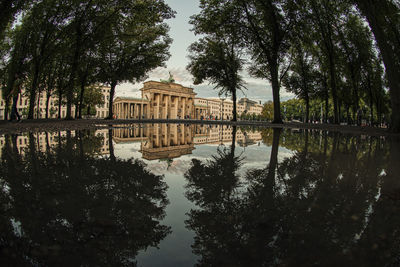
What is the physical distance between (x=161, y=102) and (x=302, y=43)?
62.3 m

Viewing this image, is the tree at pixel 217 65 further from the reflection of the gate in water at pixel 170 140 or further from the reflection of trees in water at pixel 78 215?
the reflection of trees in water at pixel 78 215

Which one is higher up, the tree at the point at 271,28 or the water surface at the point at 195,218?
the tree at the point at 271,28

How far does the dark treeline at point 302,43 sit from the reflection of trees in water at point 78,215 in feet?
47.5

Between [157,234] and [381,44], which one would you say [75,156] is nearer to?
[157,234]

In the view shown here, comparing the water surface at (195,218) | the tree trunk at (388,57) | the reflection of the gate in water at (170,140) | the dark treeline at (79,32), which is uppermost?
the dark treeline at (79,32)

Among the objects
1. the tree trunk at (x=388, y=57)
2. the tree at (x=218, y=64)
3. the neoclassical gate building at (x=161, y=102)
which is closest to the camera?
the tree trunk at (x=388, y=57)

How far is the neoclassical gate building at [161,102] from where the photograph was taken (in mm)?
77150

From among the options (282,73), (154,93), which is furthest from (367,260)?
(154,93)

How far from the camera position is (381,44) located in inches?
468

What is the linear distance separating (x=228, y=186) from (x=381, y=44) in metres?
13.8

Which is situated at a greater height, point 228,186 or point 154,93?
point 154,93

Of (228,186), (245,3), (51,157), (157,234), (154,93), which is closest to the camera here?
(157,234)

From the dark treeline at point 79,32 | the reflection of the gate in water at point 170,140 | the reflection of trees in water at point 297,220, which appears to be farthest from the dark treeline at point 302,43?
the reflection of trees in water at point 297,220

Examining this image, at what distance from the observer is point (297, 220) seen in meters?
1.84
